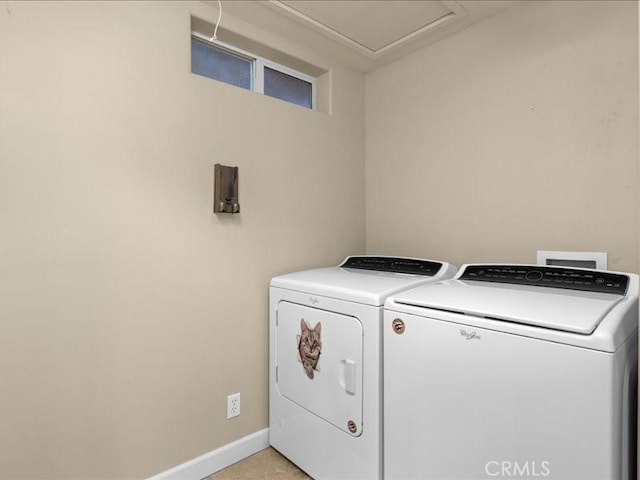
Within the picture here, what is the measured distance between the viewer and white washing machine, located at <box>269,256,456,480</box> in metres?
1.43

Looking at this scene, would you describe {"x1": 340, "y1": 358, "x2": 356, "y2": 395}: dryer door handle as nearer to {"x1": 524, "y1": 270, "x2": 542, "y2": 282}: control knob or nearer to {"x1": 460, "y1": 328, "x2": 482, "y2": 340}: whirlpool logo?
{"x1": 460, "y1": 328, "x2": 482, "y2": 340}: whirlpool logo

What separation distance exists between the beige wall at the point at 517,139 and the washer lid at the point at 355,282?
38 centimetres

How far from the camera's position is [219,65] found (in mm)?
1945

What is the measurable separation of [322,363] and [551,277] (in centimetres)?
101

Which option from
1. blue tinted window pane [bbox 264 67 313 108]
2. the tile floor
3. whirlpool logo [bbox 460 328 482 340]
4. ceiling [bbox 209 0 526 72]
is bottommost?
the tile floor

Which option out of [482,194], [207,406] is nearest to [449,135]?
[482,194]

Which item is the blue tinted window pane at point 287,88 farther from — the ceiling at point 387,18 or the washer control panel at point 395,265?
the washer control panel at point 395,265

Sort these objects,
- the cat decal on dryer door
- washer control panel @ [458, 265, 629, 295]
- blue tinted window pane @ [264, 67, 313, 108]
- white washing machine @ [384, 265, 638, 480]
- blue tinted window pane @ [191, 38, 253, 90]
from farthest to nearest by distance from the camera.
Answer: blue tinted window pane @ [264, 67, 313, 108]
blue tinted window pane @ [191, 38, 253, 90]
the cat decal on dryer door
washer control panel @ [458, 265, 629, 295]
white washing machine @ [384, 265, 638, 480]

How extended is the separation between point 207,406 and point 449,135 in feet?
6.27

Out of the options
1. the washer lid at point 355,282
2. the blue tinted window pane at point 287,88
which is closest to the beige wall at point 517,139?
the washer lid at point 355,282

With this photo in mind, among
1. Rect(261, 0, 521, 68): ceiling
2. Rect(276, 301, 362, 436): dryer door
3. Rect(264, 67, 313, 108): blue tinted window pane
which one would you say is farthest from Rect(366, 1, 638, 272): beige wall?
Rect(276, 301, 362, 436): dryer door

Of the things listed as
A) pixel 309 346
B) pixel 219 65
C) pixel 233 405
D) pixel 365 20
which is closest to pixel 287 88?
pixel 219 65

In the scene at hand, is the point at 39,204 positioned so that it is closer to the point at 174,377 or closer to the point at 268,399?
the point at 174,377

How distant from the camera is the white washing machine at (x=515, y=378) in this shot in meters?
0.92
